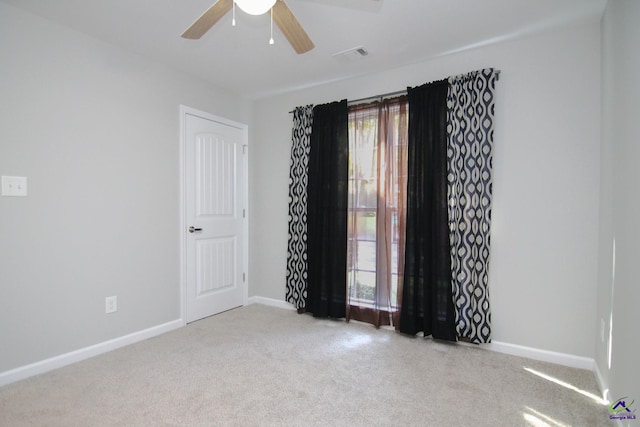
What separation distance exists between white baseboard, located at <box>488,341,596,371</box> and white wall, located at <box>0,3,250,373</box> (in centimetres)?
292

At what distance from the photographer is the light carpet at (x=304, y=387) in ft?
5.74

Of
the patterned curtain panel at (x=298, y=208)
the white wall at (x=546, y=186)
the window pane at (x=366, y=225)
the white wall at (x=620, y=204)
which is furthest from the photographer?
the patterned curtain panel at (x=298, y=208)

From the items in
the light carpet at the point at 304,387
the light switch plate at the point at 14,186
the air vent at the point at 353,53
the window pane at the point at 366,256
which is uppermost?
the air vent at the point at 353,53

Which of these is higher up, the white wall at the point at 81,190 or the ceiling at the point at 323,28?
the ceiling at the point at 323,28

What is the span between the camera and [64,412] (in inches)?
70.1

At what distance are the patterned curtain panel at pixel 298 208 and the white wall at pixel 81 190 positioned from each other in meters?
1.17

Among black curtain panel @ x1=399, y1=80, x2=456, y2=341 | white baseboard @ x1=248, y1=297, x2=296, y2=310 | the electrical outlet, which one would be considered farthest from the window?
the electrical outlet

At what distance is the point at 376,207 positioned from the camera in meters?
3.10

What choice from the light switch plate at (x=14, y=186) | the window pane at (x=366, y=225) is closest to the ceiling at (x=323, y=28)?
the light switch plate at (x=14, y=186)

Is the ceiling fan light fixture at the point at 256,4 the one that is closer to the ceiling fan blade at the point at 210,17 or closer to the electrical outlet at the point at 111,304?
the ceiling fan blade at the point at 210,17

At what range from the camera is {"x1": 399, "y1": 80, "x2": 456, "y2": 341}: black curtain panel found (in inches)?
105

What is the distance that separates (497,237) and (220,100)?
3098 mm

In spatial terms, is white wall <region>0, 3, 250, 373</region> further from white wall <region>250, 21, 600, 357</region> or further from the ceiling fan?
white wall <region>250, 21, 600, 357</region>

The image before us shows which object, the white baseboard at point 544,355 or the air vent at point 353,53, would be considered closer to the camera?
the white baseboard at point 544,355
